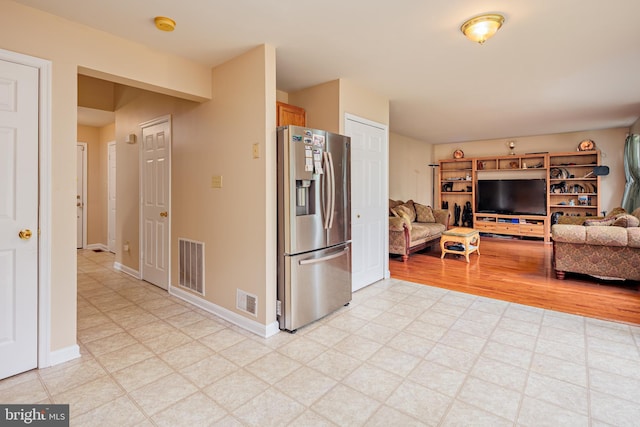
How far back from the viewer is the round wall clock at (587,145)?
697 centimetres

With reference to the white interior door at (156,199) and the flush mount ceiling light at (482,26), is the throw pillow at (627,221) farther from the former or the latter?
the white interior door at (156,199)

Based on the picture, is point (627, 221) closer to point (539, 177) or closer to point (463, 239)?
point (463, 239)

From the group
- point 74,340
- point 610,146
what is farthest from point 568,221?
point 74,340

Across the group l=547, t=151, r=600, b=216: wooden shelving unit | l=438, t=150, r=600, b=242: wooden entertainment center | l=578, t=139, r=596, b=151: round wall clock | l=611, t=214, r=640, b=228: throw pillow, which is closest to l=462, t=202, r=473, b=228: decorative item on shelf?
l=438, t=150, r=600, b=242: wooden entertainment center

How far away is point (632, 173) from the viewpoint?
5770 mm

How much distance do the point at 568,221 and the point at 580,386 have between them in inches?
202

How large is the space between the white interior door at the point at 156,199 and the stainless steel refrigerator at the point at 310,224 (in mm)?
1821

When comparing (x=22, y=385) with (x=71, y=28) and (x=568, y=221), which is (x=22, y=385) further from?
Result: (x=568, y=221)

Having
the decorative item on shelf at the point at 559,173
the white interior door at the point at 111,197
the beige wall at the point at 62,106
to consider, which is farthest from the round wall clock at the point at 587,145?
the white interior door at the point at 111,197

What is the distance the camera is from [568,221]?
6.01 m

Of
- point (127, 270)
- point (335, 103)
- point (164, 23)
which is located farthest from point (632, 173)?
point (127, 270)

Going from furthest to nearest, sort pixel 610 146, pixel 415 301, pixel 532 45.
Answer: pixel 610 146, pixel 415 301, pixel 532 45

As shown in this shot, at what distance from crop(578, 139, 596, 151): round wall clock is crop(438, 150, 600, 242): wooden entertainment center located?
0.13m

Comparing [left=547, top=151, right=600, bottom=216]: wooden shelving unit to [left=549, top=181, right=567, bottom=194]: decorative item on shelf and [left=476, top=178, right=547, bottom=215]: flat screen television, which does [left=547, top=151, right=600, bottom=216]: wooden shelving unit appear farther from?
[left=476, top=178, right=547, bottom=215]: flat screen television
